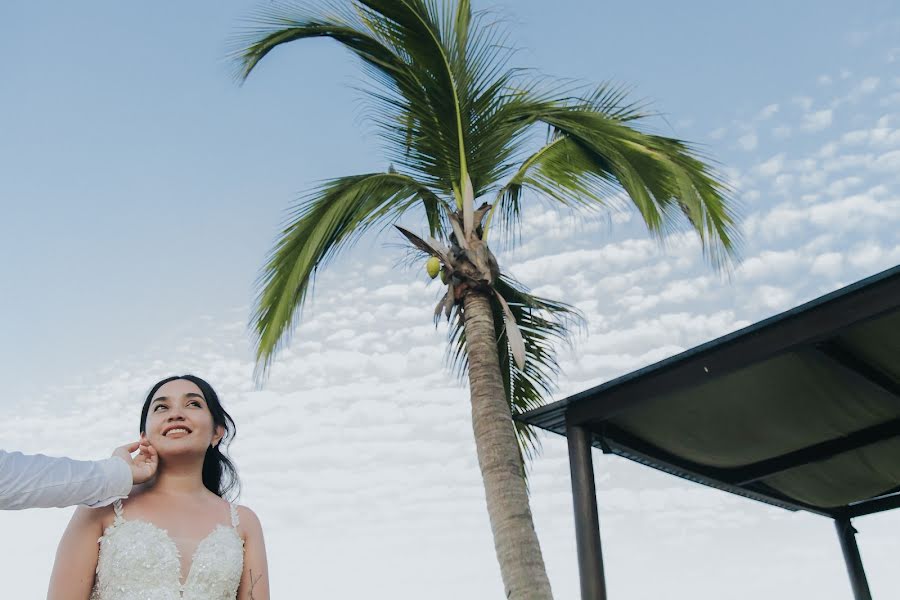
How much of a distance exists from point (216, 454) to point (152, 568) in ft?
2.01

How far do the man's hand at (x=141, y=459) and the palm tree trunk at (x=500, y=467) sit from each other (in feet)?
13.3

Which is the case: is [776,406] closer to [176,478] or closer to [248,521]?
[248,521]

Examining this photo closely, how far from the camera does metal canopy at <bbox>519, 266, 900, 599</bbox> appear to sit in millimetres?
5152

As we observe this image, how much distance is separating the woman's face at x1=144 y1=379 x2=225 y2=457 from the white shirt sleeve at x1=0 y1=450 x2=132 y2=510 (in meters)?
0.22

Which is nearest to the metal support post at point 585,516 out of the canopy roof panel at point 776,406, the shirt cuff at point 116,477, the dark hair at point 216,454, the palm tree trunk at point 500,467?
the canopy roof panel at point 776,406

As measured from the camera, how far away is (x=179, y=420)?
9.70ft

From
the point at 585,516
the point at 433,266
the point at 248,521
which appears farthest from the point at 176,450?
the point at 433,266

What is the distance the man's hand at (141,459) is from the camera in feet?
9.09

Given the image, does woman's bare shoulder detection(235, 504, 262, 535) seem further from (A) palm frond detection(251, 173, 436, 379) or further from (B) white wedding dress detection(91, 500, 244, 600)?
(A) palm frond detection(251, 173, 436, 379)

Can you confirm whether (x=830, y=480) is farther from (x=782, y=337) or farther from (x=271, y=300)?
(x=271, y=300)

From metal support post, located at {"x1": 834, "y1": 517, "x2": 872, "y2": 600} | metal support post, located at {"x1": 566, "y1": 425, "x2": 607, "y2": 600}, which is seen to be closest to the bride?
metal support post, located at {"x1": 566, "y1": 425, "x2": 607, "y2": 600}

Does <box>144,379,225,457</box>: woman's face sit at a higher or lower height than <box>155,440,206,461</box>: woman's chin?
higher

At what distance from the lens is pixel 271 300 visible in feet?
27.3

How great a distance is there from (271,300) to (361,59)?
8.95 ft
